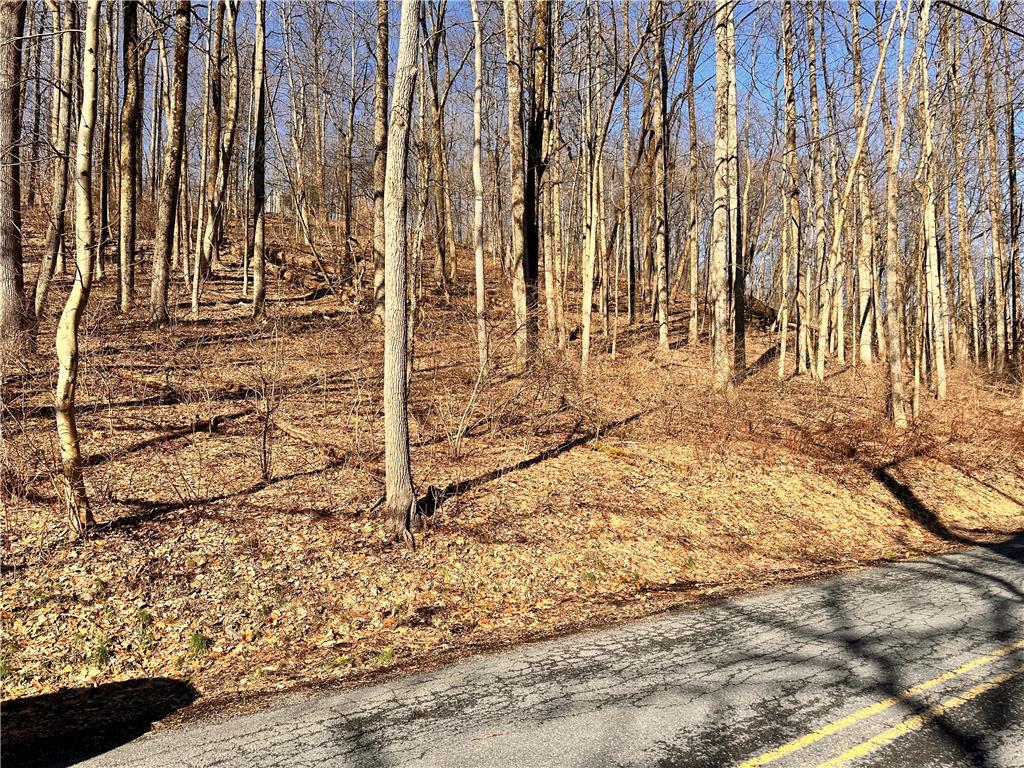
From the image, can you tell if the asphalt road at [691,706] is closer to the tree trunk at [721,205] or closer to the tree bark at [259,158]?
the tree trunk at [721,205]

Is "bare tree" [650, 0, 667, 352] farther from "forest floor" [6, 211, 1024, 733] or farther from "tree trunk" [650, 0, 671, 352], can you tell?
"forest floor" [6, 211, 1024, 733]

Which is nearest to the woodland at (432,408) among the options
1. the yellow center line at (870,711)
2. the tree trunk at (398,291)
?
the tree trunk at (398,291)

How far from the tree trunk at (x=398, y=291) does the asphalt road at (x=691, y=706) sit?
268cm

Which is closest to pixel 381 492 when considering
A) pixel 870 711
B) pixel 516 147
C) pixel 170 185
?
pixel 870 711

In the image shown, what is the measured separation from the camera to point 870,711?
4.55m

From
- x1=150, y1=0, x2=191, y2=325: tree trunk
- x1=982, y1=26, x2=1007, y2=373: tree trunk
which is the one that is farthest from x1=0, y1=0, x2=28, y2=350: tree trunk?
x1=982, y1=26, x2=1007, y2=373: tree trunk

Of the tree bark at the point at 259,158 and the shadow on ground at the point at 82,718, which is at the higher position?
the tree bark at the point at 259,158

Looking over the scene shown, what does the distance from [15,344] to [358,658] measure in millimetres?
7973

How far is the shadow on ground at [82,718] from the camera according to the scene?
14.8ft

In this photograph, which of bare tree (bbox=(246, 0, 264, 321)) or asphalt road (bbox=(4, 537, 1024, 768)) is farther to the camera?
bare tree (bbox=(246, 0, 264, 321))

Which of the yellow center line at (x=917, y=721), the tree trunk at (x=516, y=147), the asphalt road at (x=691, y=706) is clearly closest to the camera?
the yellow center line at (x=917, y=721)

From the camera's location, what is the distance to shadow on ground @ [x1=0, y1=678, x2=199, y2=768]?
4512mm

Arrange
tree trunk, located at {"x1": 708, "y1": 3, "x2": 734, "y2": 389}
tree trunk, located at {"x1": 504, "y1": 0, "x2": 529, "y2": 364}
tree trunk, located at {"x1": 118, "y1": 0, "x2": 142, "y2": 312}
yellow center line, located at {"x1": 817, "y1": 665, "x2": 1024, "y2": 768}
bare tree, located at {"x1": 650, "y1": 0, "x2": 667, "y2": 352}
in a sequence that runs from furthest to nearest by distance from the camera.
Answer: bare tree, located at {"x1": 650, "y1": 0, "x2": 667, "y2": 352}, tree trunk, located at {"x1": 118, "y1": 0, "x2": 142, "y2": 312}, tree trunk, located at {"x1": 708, "y1": 3, "x2": 734, "y2": 389}, tree trunk, located at {"x1": 504, "y1": 0, "x2": 529, "y2": 364}, yellow center line, located at {"x1": 817, "y1": 665, "x2": 1024, "y2": 768}

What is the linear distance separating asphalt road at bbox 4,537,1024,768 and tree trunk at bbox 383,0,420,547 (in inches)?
105
